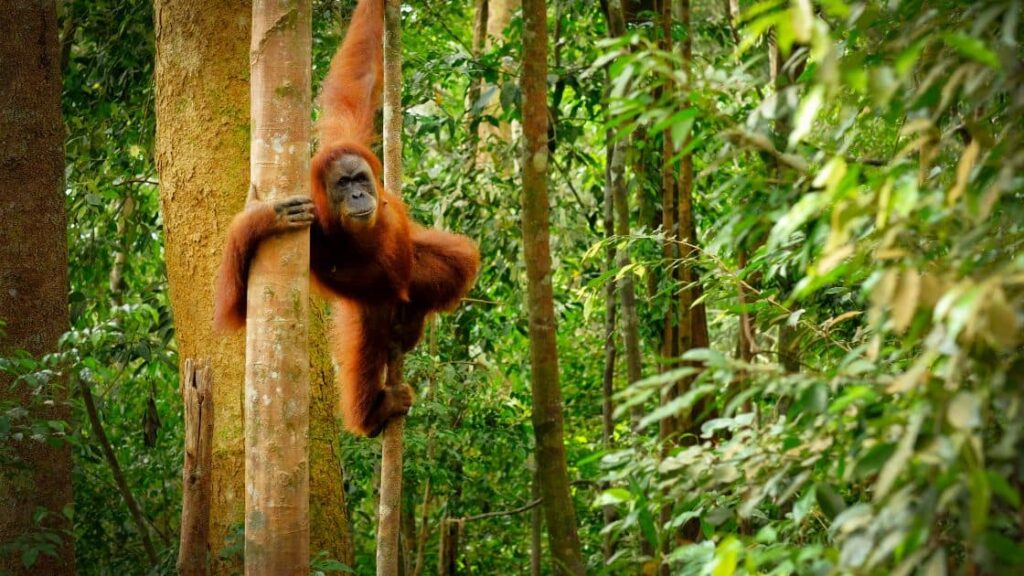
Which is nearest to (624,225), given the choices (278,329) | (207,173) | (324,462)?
(324,462)

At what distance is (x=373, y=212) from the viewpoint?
3.90m

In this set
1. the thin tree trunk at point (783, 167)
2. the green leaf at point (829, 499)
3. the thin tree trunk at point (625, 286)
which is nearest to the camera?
the green leaf at point (829, 499)

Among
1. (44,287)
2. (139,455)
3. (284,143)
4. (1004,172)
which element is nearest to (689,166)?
(284,143)

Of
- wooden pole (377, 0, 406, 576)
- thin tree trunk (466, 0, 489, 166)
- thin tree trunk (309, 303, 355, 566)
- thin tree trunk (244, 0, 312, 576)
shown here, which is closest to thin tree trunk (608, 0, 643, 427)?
thin tree trunk (466, 0, 489, 166)

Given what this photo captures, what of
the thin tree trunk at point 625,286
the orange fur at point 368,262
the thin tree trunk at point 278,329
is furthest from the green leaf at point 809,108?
the thin tree trunk at point 625,286

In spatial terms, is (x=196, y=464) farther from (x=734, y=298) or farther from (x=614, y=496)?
(x=734, y=298)

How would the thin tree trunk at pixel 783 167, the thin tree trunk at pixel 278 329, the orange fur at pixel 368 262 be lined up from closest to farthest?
1. the thin tree trunk at pixel 783 167
2. the thin tree trunk at pixel 278 329
3. the orange fur at pixel 368 262

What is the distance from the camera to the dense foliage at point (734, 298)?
1401mm

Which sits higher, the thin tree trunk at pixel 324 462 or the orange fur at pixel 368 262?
the orange fur at pixel 368 262

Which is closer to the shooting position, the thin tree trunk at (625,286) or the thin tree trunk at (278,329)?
the thin tree trunk at (278,329)

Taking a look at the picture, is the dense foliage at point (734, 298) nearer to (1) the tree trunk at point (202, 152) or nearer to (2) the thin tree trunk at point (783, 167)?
(2) the thin tree trunk at point (783, 167)

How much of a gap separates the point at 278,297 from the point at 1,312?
274 centimetres

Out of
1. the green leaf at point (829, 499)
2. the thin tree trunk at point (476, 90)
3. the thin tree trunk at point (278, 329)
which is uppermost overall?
the thin tree trunk at point (476, 90)

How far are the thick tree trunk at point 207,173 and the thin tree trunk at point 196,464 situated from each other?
93 cm
